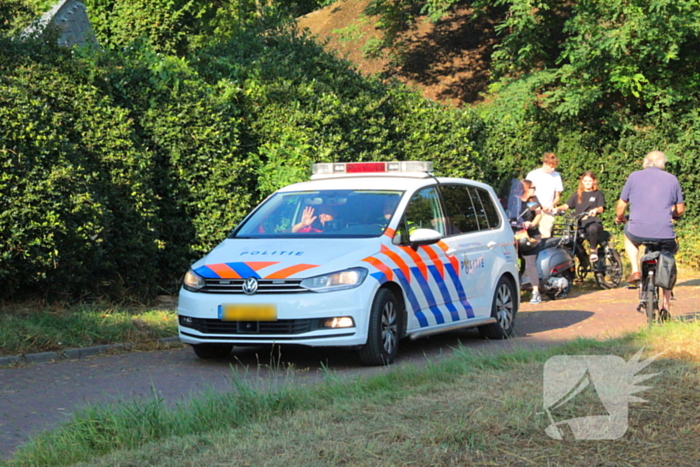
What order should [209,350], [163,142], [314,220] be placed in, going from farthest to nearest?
[163,142], [314,220], [209,350]

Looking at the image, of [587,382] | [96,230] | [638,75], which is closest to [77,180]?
[96,230]

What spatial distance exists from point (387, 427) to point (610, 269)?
40.6 ft

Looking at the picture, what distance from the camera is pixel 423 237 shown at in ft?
30.9

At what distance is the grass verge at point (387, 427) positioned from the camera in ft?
15.3

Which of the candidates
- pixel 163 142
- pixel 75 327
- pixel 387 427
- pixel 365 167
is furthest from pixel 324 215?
pixel 387 427

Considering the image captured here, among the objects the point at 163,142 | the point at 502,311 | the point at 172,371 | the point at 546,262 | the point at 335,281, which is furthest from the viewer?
the point at 546,262

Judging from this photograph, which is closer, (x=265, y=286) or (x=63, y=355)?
(x=265, y=286)

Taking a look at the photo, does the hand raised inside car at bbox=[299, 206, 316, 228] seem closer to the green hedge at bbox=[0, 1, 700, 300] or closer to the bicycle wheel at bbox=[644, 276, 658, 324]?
the green hedge at bbox=[0, 1, 700, 300]

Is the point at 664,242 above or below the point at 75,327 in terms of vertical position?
above

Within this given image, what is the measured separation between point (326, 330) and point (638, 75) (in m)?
13.2

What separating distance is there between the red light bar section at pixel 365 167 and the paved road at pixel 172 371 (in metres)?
2.04

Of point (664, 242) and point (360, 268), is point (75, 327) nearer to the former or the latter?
point (360, 268)

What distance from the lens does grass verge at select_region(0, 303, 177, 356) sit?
9414 mm

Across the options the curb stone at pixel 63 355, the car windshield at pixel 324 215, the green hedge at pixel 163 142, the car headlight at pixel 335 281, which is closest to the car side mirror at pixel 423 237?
the car windshield at pixel 324 215
